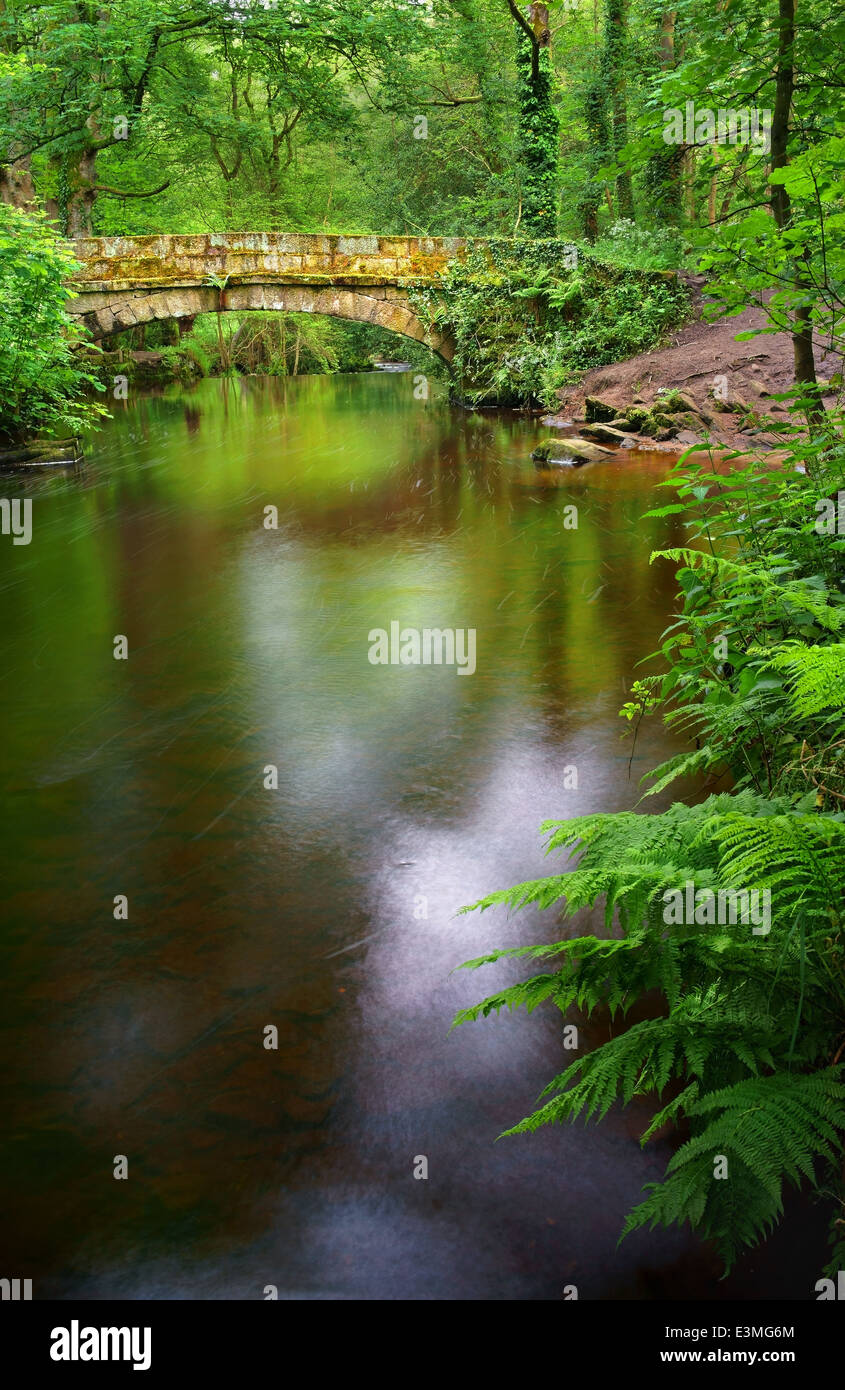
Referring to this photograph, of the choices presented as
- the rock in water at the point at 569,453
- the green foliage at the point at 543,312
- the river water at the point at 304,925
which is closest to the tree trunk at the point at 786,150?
the river water at the point at 304,925

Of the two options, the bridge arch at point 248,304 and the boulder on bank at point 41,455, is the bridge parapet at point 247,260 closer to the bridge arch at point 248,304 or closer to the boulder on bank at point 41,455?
the bridge arch at point 248,304

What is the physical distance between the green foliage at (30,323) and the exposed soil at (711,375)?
8839 millimetres

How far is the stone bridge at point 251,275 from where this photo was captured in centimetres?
1938

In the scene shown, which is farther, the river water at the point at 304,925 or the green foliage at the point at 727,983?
the river water at the point at 304,925

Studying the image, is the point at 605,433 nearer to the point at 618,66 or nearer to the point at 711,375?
the point at 711,375

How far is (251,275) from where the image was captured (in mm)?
19734

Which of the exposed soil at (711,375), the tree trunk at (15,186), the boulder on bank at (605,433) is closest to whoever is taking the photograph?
the exposed soil at (711,375)

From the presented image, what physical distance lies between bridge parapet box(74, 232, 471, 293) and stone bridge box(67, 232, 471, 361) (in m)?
0.02

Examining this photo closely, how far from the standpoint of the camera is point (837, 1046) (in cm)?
217

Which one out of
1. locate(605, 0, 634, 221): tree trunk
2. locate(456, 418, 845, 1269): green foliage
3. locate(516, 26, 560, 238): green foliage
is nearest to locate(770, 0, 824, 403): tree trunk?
locate(456, 418, 845, 1269): green foliage

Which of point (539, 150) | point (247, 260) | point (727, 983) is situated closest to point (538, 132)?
point (539, 150)

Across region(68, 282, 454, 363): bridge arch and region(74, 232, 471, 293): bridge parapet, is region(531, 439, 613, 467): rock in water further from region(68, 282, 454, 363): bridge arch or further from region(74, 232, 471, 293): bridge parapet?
region(74, 232, 471, 293): bridge parapet

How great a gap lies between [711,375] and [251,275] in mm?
9581

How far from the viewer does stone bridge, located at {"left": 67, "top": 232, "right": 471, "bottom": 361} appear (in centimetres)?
1938
